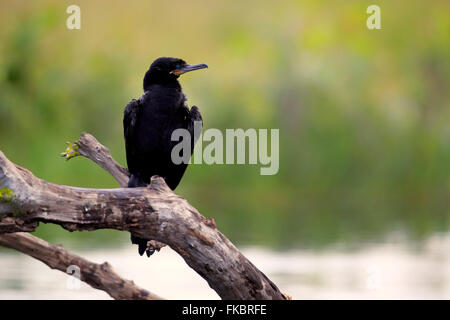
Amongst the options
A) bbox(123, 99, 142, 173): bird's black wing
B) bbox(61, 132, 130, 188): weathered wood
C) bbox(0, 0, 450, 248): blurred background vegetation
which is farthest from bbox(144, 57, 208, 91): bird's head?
bbox(0, 0, 450, 248): blurred background vegetation

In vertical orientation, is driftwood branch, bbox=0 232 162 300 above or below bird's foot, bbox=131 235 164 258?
below

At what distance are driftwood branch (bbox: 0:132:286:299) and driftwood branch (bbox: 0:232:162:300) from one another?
964mm

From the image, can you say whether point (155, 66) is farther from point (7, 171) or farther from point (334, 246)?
point (334, 246)

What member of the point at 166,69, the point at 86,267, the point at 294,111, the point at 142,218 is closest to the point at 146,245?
the point at 86,267

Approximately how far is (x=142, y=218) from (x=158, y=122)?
3.60 ft

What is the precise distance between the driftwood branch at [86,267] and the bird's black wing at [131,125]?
2.23 feet

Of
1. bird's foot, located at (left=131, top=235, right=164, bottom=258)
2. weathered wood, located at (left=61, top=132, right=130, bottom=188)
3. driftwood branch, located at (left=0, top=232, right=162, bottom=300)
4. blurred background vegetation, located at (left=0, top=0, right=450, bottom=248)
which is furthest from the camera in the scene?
blurred background vegetation, located at (left=0, top=0, right=450, bottom=248)

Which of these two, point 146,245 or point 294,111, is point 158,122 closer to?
point 146,245

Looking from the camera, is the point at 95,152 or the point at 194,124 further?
the point at 194,124

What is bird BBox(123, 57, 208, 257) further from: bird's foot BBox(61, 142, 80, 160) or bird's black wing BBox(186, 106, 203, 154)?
bird's foot BBox(61, 142, 80, 160)

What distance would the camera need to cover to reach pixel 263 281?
3963 millimetres

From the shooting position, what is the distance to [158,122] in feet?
15.2

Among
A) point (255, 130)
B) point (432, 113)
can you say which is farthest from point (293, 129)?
point (432, 113)

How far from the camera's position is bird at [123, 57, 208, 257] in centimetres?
465
